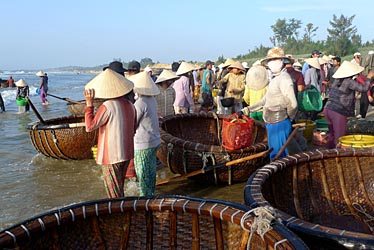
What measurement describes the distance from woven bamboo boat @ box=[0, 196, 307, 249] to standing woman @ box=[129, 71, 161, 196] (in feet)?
4.62

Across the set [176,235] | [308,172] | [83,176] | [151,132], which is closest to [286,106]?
[308,172]

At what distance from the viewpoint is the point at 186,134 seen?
7.21 m

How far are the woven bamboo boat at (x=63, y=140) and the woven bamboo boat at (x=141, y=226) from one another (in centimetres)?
388

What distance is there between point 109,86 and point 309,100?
3588 millimetres

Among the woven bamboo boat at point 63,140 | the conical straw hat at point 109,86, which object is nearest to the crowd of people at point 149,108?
the conical straw hat at point 109,86

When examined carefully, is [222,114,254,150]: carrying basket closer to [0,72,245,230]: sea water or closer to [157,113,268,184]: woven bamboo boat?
[157,113,268,184]: woven bamboo boat

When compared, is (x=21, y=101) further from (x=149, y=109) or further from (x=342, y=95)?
(x=342, y=95)

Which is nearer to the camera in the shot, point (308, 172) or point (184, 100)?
point (308, 172)

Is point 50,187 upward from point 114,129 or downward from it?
downward

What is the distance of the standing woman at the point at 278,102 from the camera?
473 cm

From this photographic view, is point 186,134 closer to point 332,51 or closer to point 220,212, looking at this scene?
point 220,212

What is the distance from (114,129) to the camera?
380 cm

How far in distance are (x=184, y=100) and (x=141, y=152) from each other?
3471 mm

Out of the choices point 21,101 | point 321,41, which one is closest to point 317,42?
point 321,41
